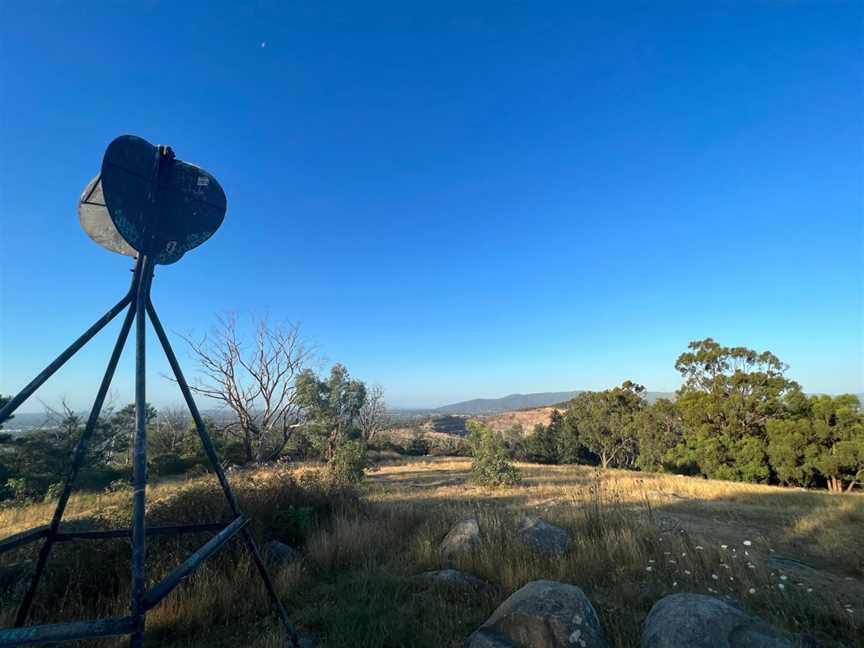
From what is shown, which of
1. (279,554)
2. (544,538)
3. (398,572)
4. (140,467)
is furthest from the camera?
(544,538)

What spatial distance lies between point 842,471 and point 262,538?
25.1m

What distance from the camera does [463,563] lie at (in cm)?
493

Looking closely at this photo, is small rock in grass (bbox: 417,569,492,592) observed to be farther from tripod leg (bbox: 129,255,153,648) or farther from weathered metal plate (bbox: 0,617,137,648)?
weathered metal plate (bbox: 0,617,137,648)

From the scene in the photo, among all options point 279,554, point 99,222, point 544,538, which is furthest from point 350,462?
point 99,222

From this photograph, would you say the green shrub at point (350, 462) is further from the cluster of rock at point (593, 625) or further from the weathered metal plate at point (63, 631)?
the weathered metal plate at point (63, 631)

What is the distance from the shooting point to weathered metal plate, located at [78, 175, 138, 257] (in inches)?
116

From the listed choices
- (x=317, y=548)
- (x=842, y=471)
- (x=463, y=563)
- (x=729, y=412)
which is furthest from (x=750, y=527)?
(x=729, y=412)

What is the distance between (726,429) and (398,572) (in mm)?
26382

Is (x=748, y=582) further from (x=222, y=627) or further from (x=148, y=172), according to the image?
(x=148, y=172)

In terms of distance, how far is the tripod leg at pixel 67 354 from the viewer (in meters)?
2.15

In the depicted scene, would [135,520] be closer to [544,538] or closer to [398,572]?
[398,572]

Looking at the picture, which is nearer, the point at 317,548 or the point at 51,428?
the point at 317,548

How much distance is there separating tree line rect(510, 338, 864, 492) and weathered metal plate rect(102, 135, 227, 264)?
25.5 m

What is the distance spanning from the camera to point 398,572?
4762 mm
